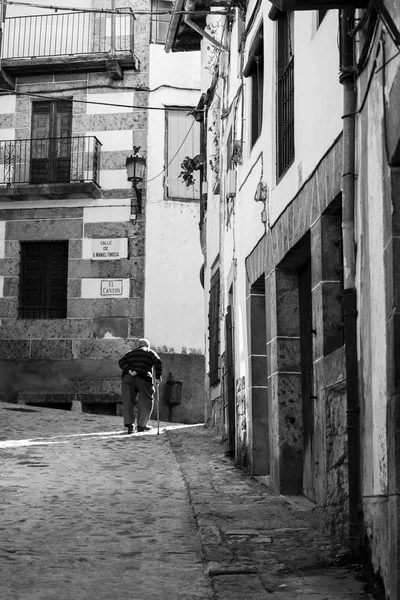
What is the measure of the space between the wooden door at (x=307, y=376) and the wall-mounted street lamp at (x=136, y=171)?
12319 millimetres

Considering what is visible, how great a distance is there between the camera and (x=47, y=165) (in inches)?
816

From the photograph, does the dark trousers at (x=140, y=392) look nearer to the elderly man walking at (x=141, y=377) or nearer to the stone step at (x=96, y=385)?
the elderly man walking at (x=141, y=377)

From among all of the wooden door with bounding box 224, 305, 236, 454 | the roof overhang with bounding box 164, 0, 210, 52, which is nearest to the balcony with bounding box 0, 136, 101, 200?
the roof overhang with bounding box 164, 0, 210, 52

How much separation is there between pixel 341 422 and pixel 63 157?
51.3ft

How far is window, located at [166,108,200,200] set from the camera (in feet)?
68.1

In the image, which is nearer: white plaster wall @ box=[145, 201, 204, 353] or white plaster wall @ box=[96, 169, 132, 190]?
white plaster wall @ box=[145, 201, 204, 353]

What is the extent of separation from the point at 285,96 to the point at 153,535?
4.05m

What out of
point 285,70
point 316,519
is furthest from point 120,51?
point 316,519

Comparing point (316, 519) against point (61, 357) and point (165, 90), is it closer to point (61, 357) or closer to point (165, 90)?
point (61, 357)

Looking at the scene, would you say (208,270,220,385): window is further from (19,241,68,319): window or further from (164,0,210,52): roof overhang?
(19,241,68,319): window

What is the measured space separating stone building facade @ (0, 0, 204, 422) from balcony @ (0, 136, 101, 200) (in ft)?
0.09

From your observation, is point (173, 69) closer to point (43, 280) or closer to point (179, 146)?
point (179, 146)

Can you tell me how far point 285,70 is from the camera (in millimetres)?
8539

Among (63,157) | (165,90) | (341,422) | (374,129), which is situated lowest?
(341,422)
